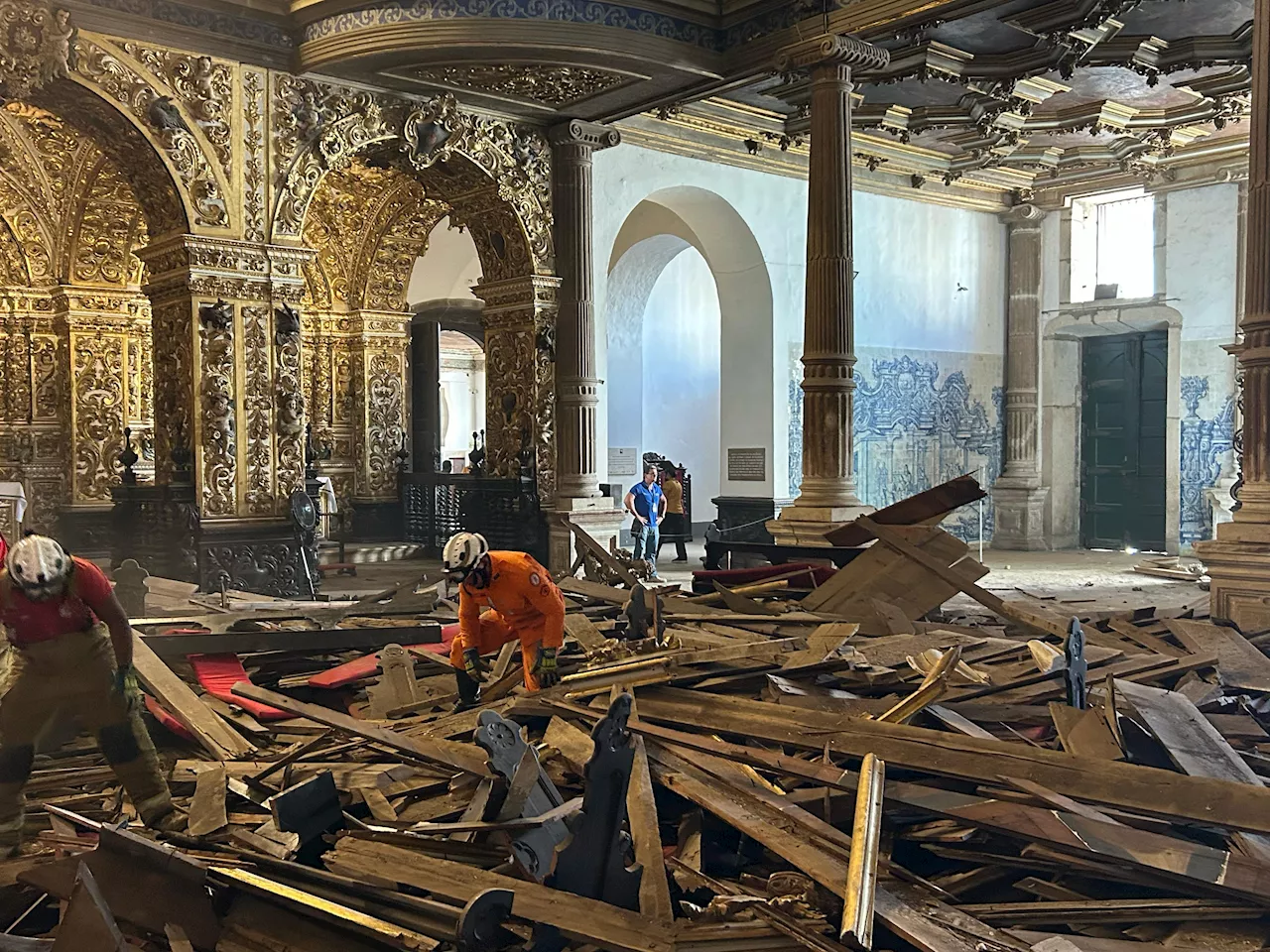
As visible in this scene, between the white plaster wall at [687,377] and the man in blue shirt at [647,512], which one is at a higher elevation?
the white plaster wall at [687,377]

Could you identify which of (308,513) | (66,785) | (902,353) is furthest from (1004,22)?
(66,785)

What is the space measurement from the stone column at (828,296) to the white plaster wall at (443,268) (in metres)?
9.00

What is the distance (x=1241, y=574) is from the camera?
24.3 feet

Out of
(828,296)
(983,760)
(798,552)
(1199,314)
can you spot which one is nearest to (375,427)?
(828,296)

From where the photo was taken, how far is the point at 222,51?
9953mm

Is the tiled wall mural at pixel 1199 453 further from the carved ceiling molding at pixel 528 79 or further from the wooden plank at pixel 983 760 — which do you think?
the wooden plank at pixel 983 760

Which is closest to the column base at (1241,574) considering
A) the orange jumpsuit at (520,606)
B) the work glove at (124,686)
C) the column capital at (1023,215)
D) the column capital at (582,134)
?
the orange jumpsuit at (520,606)

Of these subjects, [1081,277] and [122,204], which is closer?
[122,204]

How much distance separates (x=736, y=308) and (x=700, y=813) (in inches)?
467

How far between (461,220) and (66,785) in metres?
8.94

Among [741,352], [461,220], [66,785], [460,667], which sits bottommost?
[66,785]

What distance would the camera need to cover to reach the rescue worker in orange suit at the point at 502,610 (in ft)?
18.2

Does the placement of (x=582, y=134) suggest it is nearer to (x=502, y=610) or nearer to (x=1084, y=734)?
(x=502, y=610)

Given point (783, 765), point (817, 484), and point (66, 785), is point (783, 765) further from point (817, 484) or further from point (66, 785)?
point (817, 484)
